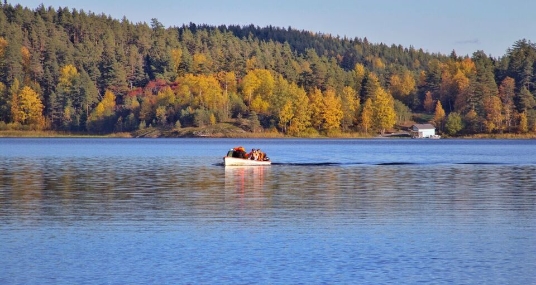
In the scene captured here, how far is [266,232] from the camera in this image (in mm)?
32031

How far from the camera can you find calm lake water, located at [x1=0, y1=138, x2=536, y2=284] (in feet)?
80.4

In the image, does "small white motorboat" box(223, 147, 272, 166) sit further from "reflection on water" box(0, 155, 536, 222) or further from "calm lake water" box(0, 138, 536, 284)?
"calm lake water" box(0, 138, 536, 284)

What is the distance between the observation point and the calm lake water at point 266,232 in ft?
80.4

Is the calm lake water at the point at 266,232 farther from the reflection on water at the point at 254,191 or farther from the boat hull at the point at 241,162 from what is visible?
the boat hull at the point at 241,162

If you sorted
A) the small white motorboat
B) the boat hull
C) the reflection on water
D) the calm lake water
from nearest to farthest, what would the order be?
1. the calm lake water
2. the reflection on water
3. the boat hull
4. the small white motorboat

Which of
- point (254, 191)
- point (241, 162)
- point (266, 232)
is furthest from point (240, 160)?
point (266, 232)

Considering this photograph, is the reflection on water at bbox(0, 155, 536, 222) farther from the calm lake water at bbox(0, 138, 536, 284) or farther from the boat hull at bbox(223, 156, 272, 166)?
the boat hull at bbox(223, 156, 272, 166)

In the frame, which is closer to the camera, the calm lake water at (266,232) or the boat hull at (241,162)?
the calm lake water at (266,232)

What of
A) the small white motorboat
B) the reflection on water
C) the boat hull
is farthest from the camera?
the small white motorboat

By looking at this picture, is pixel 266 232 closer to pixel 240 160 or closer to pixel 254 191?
pixel 254 191

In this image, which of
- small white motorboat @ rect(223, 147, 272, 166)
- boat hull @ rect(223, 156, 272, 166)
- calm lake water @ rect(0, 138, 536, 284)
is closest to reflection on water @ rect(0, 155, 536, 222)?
calm lake water @ rect(0, 138, 536, 284)

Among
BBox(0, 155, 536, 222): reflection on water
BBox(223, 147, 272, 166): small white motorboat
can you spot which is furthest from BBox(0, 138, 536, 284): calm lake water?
BBox(223, 147, 272, 166): small white motorboat

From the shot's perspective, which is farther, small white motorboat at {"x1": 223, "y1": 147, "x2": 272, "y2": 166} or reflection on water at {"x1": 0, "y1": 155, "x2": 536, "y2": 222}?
small white motorboat at {"x1": 223, "y1": 147, "x2": 272, "y2": 166}

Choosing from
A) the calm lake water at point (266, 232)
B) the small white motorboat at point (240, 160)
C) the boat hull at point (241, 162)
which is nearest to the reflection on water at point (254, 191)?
the calm lake water at point (266, 232)
